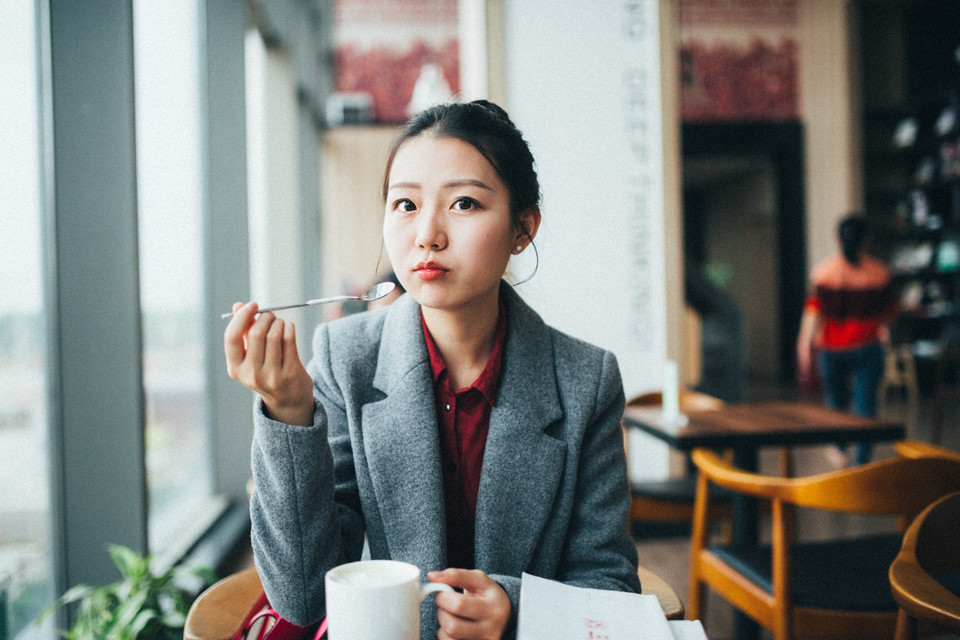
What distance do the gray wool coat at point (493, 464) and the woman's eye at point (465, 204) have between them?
0.22m

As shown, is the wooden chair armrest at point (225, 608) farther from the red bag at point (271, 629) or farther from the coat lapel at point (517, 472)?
the coat lapel at point (517, 472)

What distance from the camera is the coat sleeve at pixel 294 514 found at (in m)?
0.80

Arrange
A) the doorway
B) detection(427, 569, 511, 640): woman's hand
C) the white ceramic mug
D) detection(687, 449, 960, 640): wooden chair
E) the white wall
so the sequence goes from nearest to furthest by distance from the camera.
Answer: the white ceramic mug, detection(427, 569, 511, 640): woman's hand, detection(687, 449, 960, 640): wooden chair, the white wall, the doorway

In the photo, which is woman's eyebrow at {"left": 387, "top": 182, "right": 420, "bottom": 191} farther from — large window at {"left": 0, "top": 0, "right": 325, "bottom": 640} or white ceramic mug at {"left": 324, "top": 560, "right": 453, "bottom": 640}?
large window at {"left": 0, "top": 0, "right": 325, "bottom": 640}

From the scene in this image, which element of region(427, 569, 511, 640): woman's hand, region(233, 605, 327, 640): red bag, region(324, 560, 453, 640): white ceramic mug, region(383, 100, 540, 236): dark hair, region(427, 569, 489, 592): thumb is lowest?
region(233, 605, 327, 640): red bag

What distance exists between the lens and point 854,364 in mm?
4086

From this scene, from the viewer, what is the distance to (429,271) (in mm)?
911

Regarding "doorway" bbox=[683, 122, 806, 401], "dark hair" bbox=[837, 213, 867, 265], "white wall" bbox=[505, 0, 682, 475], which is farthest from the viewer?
"doorway" bbox=[683, 122, 806, 401]

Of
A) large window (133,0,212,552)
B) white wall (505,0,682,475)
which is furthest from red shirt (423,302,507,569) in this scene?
white wall (505,0,682,475)

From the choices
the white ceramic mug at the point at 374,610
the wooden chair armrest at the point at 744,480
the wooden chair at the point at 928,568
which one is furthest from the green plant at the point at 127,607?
the wooden chair at the point at 928,568

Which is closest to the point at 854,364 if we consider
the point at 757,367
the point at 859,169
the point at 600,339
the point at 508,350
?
the point at 600,339

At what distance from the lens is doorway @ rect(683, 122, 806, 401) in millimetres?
4156

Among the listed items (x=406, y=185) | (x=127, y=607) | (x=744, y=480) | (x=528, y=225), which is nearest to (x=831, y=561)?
(x=744, y=480)

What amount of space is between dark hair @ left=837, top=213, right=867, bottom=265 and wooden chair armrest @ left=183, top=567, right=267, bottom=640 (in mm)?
3786
